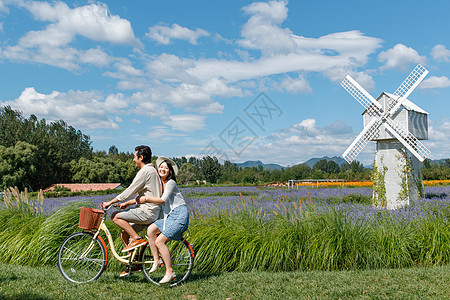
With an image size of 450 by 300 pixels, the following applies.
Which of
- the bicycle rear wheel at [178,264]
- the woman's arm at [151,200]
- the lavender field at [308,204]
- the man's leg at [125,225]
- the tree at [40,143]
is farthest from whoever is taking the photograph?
the tree at [40,143]

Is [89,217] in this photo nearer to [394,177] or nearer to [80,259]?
[80,259]

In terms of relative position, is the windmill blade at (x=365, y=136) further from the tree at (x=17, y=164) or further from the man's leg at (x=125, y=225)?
the tree at (x=17, y=164)

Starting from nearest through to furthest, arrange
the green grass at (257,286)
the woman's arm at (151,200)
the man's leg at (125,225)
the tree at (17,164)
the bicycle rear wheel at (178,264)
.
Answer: the green grass at (257,286) → the woman's arm at (151,200) → the man's leg at (125,225) → the bicycle rear wheel at (178,264) → the tree at (17,164)

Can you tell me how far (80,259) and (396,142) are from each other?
13174mm

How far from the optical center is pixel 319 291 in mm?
4965

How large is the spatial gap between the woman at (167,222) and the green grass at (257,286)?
391 millimetres

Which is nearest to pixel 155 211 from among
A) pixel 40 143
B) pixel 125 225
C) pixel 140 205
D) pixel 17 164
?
pixel 140 205

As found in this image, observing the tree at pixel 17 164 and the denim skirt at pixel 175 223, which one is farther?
the tree at pixel 17 164

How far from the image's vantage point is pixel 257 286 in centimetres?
518

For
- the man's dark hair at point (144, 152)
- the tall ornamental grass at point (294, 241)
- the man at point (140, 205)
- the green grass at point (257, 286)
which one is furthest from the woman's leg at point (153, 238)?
the tall ornamental grass at point (294, 241)

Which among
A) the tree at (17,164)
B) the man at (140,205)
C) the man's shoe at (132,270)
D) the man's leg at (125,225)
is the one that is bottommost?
the man's shoe at (132,270)

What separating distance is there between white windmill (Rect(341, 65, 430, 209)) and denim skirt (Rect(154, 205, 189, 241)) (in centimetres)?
1183

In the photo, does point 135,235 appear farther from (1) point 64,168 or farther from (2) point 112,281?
(1) point 64,168

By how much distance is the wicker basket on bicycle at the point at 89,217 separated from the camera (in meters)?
5.42
